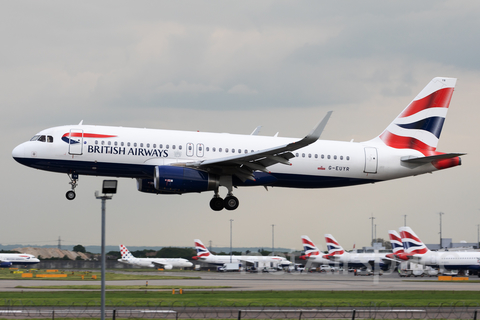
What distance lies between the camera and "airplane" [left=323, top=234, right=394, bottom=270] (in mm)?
122375

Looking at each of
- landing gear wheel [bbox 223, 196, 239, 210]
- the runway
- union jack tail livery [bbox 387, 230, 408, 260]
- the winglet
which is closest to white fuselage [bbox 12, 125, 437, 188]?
landing gear wheel [bbox 223, 196, 239, 210]

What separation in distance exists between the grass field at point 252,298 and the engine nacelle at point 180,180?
810cm

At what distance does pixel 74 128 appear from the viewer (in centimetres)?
4475

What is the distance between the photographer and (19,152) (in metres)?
44.6

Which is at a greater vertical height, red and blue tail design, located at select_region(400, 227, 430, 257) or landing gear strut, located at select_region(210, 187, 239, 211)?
landing gear strut, located at select_region(210, 187, 239, 211)

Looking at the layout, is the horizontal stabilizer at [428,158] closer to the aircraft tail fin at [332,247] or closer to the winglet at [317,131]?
the winglet at [317,131]

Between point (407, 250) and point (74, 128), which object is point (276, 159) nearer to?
A: point (74, 128)

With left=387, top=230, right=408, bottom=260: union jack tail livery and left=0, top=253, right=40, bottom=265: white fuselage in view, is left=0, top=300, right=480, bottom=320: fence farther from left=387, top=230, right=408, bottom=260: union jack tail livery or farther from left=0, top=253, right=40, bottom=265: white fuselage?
left=0, top=253, right=40, bottom=265: white fuselage

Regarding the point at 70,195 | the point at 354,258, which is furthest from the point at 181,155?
the point at 354,258

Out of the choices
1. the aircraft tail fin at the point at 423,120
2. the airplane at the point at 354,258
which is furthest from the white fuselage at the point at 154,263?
the aircraft tail fin at the point at 423,120

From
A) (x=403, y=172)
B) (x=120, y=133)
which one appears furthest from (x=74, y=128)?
(x=403, y=172)

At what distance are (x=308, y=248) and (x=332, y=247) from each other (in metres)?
7.80

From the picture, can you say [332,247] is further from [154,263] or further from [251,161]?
[251,161]

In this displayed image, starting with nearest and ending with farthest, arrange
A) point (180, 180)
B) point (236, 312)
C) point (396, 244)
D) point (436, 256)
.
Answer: point (236, 312), point (180, 180), point (436, 256), point (396, 244)
